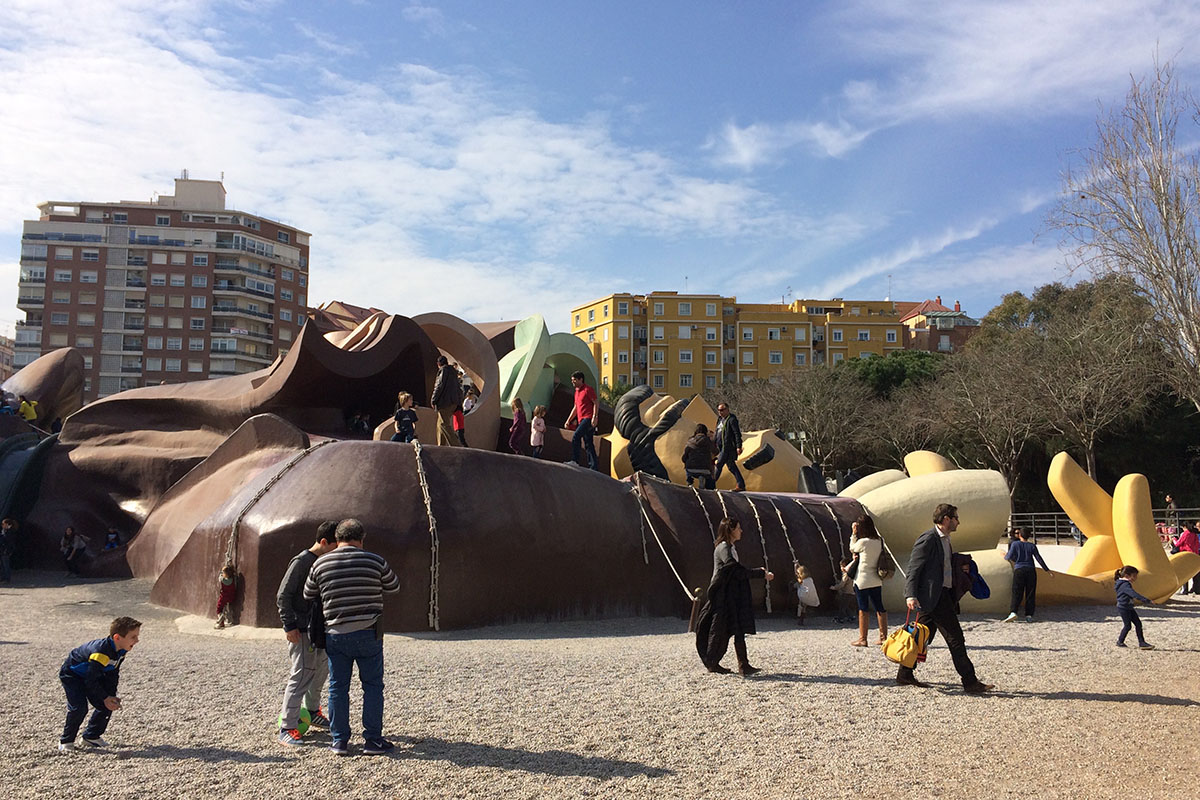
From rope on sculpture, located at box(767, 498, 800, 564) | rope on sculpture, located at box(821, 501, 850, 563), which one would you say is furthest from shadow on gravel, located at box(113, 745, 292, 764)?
rope on sculpture, located at box(821, 501, 850, 563)

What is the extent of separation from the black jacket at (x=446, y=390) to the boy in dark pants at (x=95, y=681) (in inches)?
372

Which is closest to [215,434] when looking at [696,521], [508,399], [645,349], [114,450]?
[114,450]

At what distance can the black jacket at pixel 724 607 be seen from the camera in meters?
8.44

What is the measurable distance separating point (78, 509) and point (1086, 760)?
18891 millimetres

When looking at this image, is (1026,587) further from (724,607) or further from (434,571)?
(434,571)

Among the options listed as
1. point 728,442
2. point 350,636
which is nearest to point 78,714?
point 350,636

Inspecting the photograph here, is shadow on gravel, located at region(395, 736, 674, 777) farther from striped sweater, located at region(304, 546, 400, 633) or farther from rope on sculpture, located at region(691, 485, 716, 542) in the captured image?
rope on sculpture, located at region(691, 485, 716, 542)

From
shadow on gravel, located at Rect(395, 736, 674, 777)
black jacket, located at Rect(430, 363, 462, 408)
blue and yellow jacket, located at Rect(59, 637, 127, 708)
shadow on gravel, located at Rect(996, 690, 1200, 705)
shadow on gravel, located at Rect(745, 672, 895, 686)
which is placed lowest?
shadow on gravel, located at Rect(395, 736, 674, 777)

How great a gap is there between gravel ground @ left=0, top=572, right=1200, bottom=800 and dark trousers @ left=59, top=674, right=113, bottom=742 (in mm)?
152

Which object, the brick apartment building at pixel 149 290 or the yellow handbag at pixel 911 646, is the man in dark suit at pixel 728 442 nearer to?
the yellow handbag at pixel 911 646

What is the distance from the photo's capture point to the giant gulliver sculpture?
1127cm

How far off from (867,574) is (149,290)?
252 ft

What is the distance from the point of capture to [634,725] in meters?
6.48

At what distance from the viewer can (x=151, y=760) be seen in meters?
5.63
